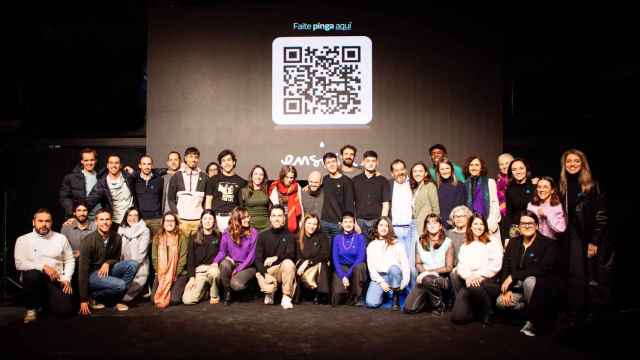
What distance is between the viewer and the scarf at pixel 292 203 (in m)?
4.88

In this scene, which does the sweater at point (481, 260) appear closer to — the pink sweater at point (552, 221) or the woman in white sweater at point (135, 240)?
the pink sweater at point (552, 221)

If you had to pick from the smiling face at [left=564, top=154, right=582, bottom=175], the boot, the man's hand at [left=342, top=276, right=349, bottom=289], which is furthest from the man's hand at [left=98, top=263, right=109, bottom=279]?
the smiling face at [left=564, top=154, right=582, bottom=175]

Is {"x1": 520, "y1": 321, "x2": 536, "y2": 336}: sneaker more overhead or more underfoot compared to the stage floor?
more overhead

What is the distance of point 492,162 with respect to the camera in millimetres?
5457

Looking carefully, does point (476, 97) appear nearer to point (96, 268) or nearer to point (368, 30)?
point (368, 30)

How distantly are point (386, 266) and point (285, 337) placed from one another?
4.42 ft

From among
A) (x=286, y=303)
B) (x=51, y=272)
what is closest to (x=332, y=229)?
(x=286, y=303)

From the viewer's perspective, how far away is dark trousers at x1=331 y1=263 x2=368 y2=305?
4.51 m

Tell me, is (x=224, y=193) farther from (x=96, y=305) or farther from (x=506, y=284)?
(x=506, y=284)

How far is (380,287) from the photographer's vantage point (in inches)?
175

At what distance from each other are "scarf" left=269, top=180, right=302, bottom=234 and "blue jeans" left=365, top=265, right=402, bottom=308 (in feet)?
3.21

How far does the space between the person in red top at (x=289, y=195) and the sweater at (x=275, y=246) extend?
21 cm

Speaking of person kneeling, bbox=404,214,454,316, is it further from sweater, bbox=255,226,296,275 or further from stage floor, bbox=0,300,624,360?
sweater, bbox=255,226,296,275

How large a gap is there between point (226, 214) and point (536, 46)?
419 centimetres
